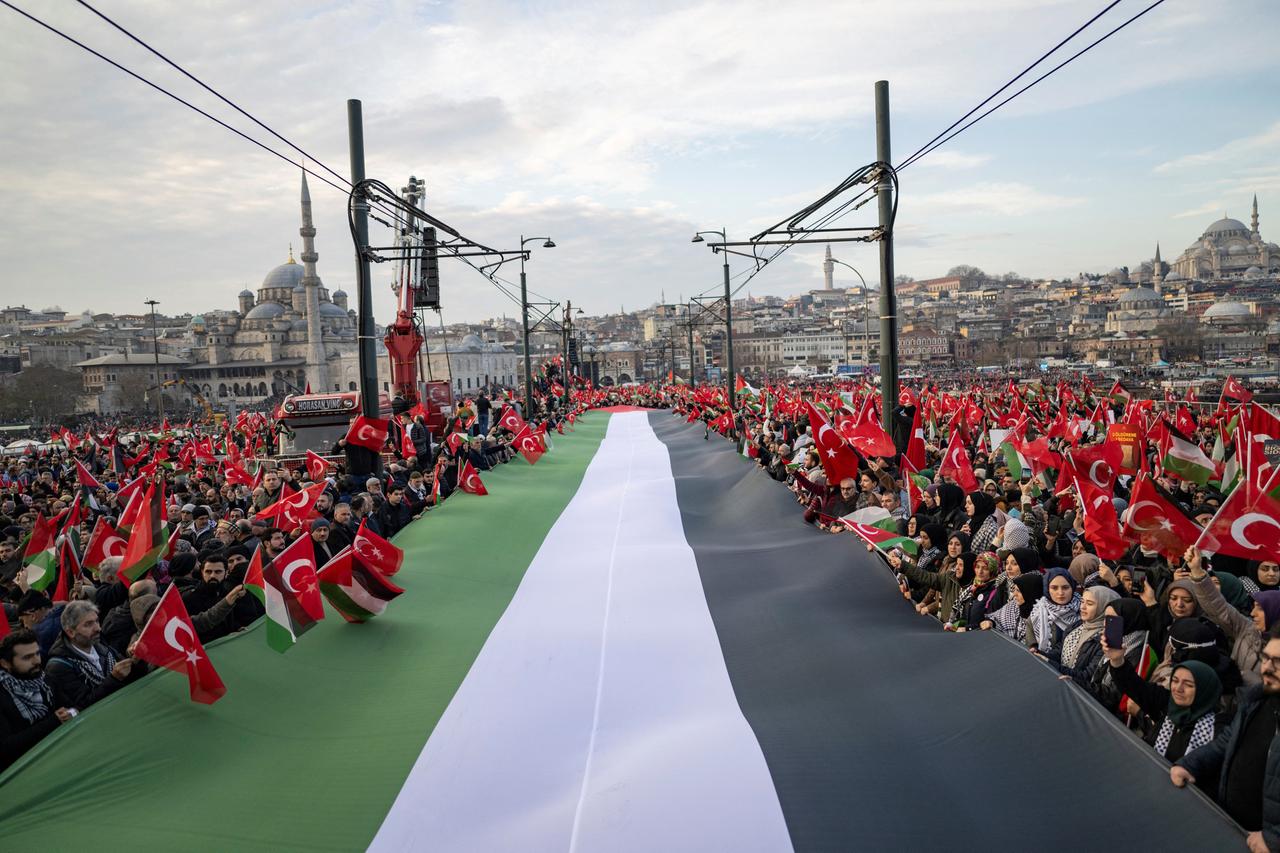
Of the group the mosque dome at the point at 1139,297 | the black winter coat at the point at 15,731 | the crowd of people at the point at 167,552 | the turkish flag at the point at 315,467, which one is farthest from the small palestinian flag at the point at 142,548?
the mosque dome at the point at 1139,297

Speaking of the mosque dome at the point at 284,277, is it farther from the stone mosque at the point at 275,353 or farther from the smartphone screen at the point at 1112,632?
the smartphone screen at the point at 1112,632

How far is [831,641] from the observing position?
734 centimetres

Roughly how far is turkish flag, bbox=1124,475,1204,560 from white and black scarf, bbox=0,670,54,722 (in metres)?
7.61

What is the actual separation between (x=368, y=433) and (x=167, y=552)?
3.52 meters

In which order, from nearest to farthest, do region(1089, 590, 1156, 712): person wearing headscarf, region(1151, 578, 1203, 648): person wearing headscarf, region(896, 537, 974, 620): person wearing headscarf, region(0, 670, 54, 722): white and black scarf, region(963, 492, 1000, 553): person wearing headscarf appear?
region(0, 670, 54, 722): white and black scarf → region(1089, 590, 1156, 712): person wearing headscarf → region(1151, 578, 1203, 648): person wearing headscarf → region(896, 537, 974, 620): person wearing headscarf → region(963, 492, 1000, 553): person wearing headscarf

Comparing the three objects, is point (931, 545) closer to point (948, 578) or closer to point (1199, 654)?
point (948, 578)

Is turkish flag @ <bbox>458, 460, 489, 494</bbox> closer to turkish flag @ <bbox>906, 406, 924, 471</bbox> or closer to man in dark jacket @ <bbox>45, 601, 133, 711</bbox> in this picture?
turkish flag @ <bbox>906, 406, 924, 471</bbox>

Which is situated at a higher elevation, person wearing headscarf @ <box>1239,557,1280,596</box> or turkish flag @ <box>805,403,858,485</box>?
turkish flag @ <box>805,403,858,485</box>

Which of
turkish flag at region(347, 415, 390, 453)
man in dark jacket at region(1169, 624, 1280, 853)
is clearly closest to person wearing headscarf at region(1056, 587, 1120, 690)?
man in dark jacket at region(1169, 624, 1280, 853)

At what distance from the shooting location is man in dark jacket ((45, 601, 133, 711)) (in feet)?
19.1

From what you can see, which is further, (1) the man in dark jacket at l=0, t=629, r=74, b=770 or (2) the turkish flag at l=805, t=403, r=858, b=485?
(2) the turkish flag at l=805, t=403, r=858, b=485

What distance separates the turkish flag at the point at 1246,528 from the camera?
644cm

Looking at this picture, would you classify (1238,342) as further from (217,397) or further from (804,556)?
(217,397)

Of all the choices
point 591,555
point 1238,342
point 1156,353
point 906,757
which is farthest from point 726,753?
point 1238,342
